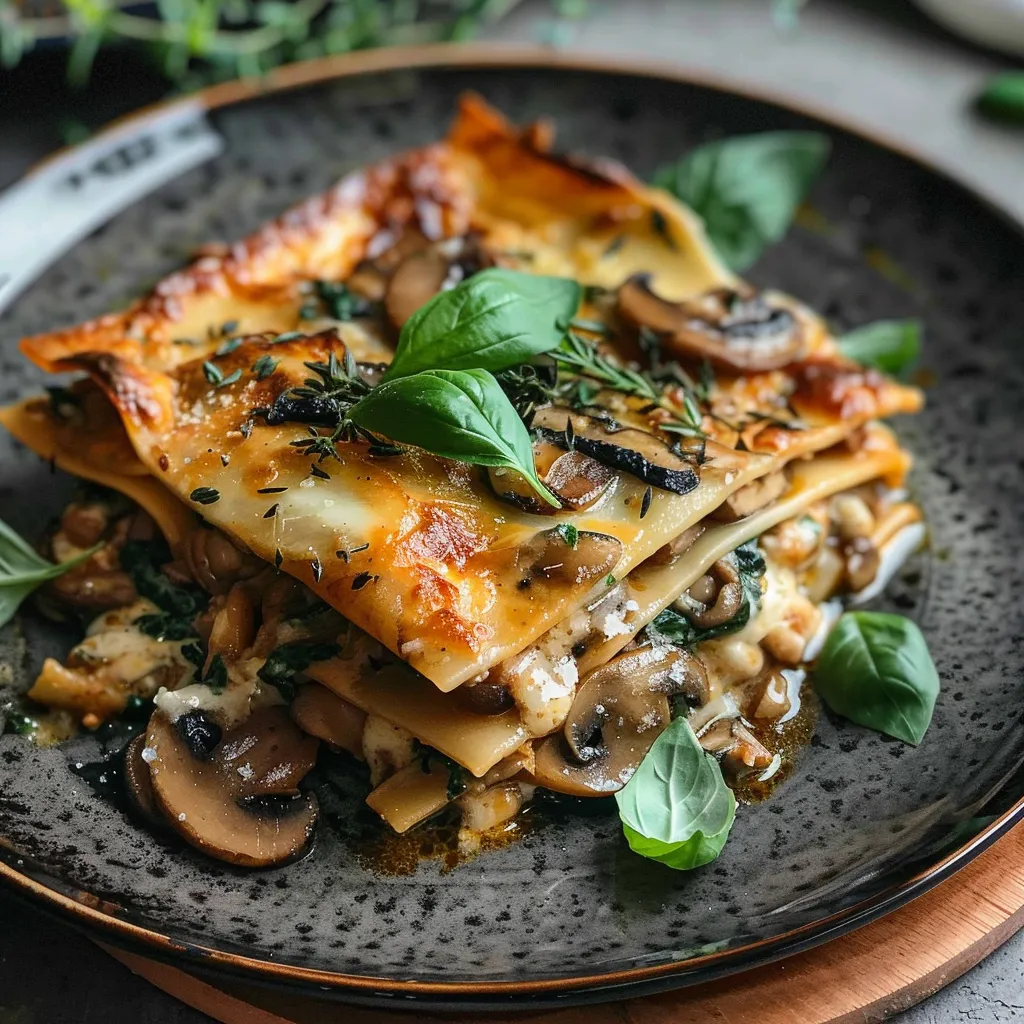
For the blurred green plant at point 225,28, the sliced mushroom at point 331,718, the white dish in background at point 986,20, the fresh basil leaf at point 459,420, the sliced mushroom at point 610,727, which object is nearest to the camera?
the fresh basil leaf at point 459,420

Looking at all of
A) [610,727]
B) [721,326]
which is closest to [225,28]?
[721,326]

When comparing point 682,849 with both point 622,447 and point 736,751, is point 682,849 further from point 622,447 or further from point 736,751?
point 622,447

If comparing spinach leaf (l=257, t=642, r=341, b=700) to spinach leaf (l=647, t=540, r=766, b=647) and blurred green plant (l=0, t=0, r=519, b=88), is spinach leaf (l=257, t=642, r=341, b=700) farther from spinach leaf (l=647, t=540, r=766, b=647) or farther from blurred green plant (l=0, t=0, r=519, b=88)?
blurred green plant (l=0, t=0, r=519, b=88)

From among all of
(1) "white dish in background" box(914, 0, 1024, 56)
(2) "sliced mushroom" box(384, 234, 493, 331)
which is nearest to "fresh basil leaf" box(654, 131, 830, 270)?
(2) "sliced mushroom" box(384, 234, 493, 331)

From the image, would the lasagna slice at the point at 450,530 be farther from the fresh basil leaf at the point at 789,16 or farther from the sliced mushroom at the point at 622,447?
the fresh basil leaf at the point at 789,16

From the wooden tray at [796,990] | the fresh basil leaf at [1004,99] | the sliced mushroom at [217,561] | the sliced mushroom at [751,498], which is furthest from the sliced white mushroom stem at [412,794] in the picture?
the fresh basil leaf at [1004,99]
